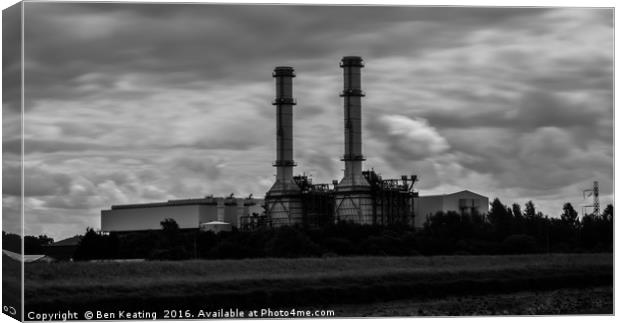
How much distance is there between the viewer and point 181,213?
3775cm

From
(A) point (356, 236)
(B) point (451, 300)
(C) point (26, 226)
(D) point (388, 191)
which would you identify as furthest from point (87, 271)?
(D) point (388, 191)

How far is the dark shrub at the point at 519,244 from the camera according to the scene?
1153 inches

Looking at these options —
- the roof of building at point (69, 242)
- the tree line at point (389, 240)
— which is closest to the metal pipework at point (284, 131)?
the tree line at point (389, 240)

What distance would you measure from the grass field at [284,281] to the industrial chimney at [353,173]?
1464 cm

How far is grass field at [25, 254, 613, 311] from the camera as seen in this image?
18719 millimetres

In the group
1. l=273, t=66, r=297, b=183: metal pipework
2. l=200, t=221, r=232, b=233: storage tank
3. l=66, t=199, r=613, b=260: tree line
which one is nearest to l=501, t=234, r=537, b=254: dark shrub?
l=66, t=199, r=613, b=260: tree line

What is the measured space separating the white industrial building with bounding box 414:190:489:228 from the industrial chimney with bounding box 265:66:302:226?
445cm

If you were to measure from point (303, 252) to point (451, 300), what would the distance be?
308 inches

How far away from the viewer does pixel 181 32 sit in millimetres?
19500

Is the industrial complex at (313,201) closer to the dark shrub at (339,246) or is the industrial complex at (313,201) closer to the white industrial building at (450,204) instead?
the white industrial building at (450,204)

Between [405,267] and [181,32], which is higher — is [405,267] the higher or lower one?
the lower one

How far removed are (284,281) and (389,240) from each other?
1054 cm

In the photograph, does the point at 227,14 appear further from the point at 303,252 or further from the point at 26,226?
the point at 303,252

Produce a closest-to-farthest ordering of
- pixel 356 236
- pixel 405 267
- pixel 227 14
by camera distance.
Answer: pixel 227 14 < pixel 405 267 < pixel 356 236
